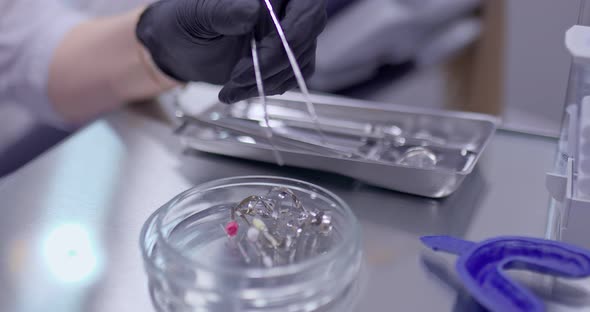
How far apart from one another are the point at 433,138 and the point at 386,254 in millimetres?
283

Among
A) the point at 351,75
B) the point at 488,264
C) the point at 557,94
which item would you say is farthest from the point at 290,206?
the point at 351,75

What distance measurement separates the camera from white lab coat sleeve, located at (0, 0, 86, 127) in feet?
3.74

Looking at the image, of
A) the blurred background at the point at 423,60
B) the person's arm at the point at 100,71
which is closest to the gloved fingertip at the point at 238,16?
the person's arm at the point at 100,71

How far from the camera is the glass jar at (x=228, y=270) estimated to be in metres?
0.51

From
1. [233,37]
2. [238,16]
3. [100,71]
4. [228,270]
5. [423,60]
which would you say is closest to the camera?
[228,270]

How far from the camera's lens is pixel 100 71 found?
1.09 m

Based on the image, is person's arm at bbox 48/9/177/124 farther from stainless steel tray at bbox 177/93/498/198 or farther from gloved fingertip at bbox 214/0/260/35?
gloved fingertip at bbox 214/0/260/35

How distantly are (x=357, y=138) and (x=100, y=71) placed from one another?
534 millimetres

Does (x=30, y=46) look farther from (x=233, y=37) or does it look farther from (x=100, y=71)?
(x=233, y=37)

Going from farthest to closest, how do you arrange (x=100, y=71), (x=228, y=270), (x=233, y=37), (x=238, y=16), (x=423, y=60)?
(x=423, y=60), (x=100, y=71), (x=233, y=37), (x=238, y=16), (x=228, y=270)

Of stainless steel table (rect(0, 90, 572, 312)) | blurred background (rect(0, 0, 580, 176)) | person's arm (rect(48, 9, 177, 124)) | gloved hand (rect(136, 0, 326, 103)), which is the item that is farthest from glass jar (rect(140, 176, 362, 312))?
blurred background (rect(0, 0, 580, 176))

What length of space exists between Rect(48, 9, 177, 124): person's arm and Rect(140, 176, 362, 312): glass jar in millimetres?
437

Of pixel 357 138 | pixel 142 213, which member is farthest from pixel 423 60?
pixel 142 213

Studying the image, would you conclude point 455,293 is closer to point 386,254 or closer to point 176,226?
point 386,254
